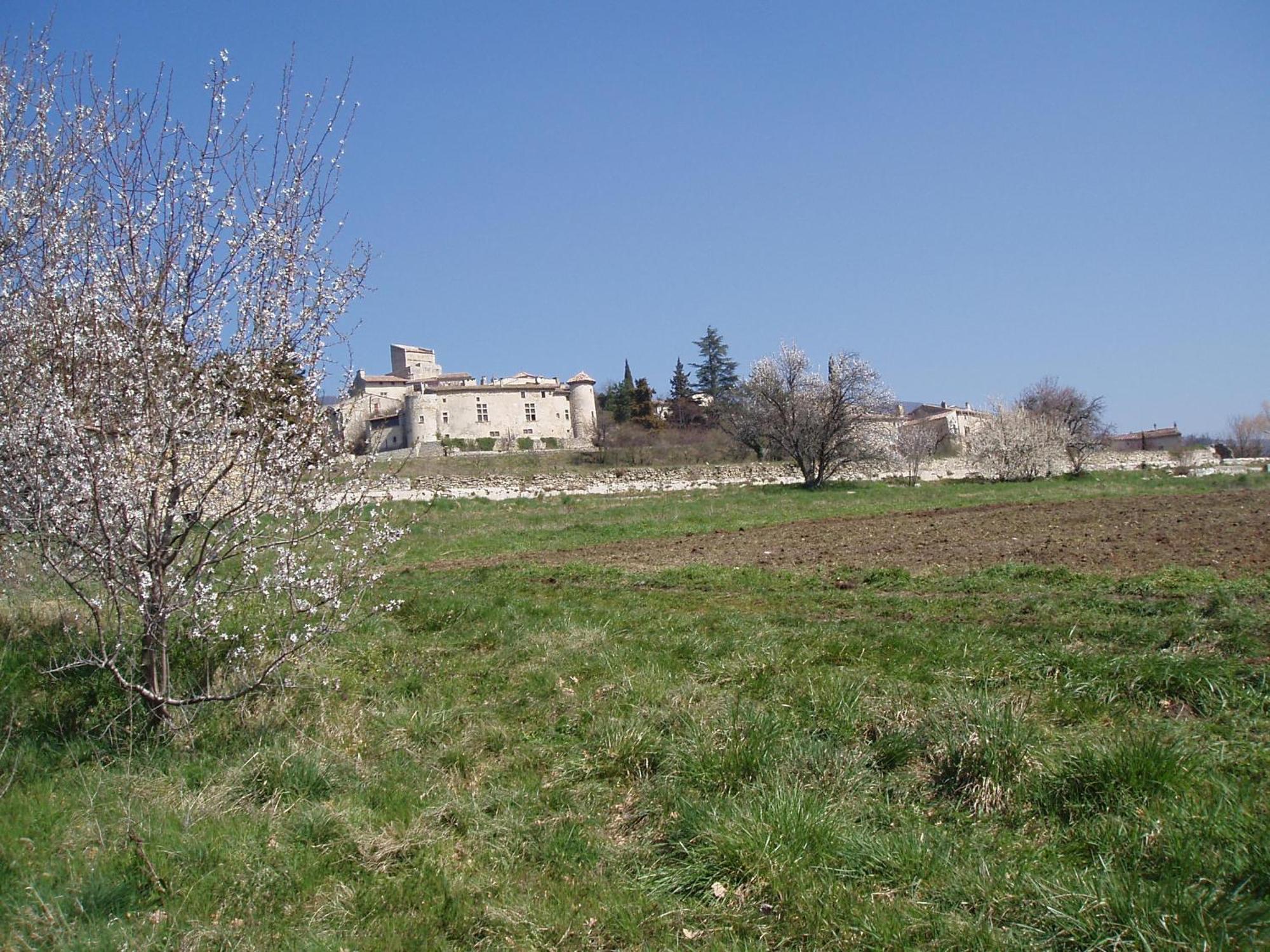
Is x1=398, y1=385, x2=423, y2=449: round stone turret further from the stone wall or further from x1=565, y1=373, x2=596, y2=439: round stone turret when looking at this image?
the stone wall

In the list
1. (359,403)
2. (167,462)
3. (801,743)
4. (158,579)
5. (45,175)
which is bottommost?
(801,743)

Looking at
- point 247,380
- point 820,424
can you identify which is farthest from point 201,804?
point 820,424

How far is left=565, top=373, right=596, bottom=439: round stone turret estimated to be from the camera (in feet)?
253

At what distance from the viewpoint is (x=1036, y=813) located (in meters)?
3.82

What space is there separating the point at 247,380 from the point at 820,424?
101ft

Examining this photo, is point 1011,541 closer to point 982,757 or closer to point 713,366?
point 982,757

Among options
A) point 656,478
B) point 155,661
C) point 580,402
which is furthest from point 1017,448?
point 580,402

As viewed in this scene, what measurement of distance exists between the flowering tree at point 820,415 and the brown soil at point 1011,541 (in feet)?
53.1

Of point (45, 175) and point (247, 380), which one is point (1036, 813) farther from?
point (45, 175)

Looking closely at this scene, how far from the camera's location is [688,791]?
4.29 m

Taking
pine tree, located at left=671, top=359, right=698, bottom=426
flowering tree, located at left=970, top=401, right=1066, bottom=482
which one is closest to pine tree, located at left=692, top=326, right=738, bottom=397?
pine tree, located at left=671, top=359, right=698, bottom=426

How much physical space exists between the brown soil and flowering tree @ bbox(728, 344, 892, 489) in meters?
16.2

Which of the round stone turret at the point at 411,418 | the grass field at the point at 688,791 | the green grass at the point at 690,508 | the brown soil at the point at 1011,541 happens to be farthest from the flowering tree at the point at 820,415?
the round stone turret at the point at 411,418

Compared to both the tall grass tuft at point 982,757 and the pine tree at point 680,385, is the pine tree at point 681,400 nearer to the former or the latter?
the pine tree at point 680,385
